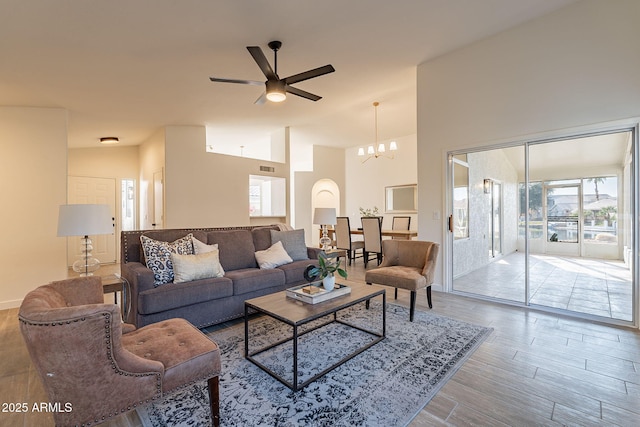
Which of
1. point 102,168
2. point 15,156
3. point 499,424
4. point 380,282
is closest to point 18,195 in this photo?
point 15,156

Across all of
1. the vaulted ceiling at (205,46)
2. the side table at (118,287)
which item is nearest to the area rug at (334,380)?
the side table at (118,287)

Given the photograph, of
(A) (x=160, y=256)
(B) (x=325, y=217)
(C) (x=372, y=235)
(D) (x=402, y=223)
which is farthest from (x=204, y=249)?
(D) (x=402, y=223)

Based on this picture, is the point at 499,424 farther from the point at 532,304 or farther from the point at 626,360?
the point at 532,304

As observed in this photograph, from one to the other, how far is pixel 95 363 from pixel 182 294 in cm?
151

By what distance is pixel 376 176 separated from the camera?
8469 millimetres

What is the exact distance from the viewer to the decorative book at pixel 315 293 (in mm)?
2354

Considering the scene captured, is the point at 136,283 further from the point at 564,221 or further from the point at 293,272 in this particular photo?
the point at 564,221

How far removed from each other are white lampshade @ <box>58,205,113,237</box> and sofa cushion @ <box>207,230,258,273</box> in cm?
116

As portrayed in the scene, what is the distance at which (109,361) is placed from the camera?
1262mm

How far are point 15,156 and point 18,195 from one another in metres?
0.53

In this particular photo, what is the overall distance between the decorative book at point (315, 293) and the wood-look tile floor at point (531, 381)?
3.31 feet

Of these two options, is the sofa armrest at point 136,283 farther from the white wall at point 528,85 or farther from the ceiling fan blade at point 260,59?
the white wall at point 528,85

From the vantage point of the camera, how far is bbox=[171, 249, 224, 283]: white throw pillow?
2.86m

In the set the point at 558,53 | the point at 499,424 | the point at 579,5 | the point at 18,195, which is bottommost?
the point at 499,424
